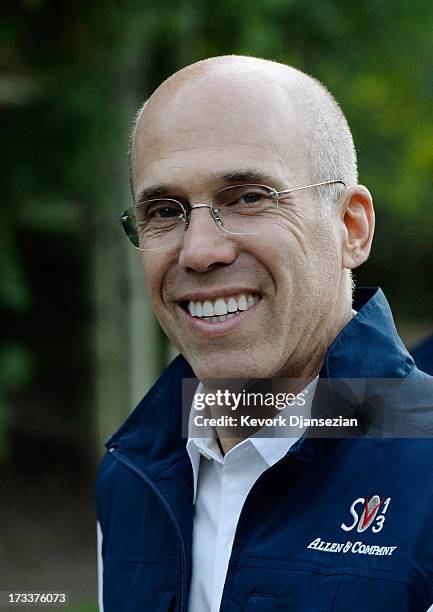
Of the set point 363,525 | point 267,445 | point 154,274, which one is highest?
point 154,274

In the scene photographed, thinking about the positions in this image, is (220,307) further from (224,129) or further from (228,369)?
(224,129)

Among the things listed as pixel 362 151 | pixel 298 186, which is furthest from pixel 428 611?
pixel 362 151

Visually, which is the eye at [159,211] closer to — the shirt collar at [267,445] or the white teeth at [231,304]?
the white teeth at [231,304]

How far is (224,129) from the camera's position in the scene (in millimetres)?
2025

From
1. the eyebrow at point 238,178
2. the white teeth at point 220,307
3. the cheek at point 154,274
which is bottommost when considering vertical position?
the white teeth at point 220,307

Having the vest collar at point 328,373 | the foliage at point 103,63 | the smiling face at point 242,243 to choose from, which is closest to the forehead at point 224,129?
the smiling face at point 242,243

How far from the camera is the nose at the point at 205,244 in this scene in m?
2.01

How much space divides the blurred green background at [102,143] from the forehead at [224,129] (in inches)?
106

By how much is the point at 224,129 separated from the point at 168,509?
0.93m

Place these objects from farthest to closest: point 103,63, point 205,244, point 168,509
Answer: point 103,63 → point 168,509 → point 205,244

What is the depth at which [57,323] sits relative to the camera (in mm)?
9531

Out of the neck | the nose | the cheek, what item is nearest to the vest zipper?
the neck

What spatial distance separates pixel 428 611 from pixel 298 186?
1.00 meters

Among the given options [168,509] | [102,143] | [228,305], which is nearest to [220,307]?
[228,305]
